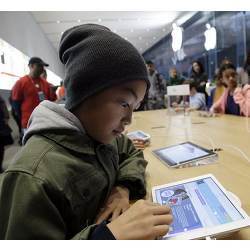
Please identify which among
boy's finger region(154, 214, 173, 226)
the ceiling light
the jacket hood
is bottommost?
boy's finger region(154, 214, 173, 226)

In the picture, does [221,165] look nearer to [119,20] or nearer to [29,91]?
[29,91]

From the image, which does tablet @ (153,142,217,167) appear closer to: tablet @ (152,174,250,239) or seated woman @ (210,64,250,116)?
tablet @ (152,174,250,239)

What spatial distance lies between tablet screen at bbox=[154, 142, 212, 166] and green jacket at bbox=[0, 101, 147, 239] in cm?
40

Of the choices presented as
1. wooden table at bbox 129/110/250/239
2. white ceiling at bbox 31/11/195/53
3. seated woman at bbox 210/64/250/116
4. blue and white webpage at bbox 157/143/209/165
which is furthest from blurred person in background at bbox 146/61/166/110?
blue and white webpage at bbox 157/143/209/165

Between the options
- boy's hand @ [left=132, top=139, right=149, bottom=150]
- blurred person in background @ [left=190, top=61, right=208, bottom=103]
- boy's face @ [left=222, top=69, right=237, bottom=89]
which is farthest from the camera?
blurred person in background @ [left=190, top=61, right=208, bottom=103]

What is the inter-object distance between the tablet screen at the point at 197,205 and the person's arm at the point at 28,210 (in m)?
0.18

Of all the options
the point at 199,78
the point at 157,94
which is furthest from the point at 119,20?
the point at 199,78

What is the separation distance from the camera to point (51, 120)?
59 cm

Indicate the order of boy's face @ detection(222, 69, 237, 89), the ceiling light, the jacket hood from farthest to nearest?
1. the ceiling light
2. boy's face @ detection(222, 69, 237, 89)
3. the jacket hood

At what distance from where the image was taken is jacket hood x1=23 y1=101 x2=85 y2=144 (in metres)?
0.59

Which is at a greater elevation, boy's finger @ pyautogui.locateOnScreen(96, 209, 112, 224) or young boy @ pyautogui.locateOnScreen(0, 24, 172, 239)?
young boy @ pyautogui.locateOnScreen(0, 24, 172, 239)

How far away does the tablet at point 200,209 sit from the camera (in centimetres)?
51

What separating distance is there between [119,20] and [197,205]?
274 inches

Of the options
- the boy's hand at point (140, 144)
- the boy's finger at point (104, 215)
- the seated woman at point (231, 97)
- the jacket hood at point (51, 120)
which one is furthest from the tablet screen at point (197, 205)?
the seated woman at point (231, 97)
